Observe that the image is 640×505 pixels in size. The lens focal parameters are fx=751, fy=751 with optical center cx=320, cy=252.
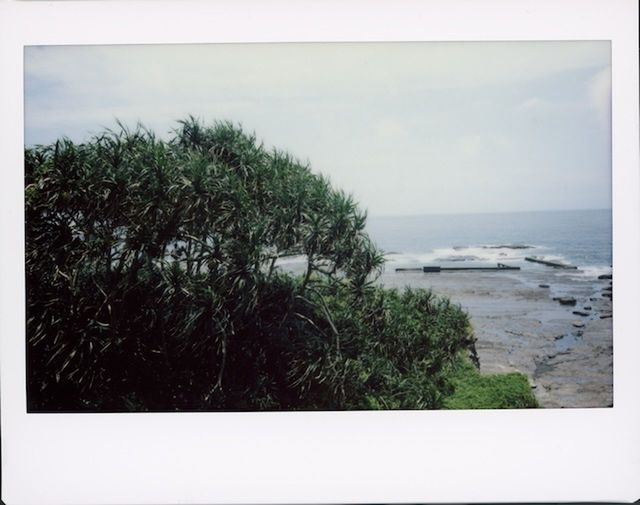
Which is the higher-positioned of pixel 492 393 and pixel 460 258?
pixel 460 258

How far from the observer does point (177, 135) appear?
5.68 m

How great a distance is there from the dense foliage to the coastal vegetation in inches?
0.4

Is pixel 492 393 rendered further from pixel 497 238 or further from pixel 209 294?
pixel 209 294

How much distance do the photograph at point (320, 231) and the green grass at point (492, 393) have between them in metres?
0.02

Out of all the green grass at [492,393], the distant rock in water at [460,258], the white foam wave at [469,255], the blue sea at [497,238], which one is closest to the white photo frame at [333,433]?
the green grass at [492,393]

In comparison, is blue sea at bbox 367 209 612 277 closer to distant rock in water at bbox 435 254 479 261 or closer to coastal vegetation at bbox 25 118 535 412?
distant rock in water at bbox 435 254 479 261

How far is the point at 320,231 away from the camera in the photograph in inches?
226

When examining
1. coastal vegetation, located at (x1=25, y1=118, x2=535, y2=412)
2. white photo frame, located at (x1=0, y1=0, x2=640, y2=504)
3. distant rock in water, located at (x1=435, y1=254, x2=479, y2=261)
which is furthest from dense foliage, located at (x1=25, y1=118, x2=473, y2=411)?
distant rock in water, located at (x1=435, y1=254, x2=479, y2=261)

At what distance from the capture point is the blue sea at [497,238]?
5691 mm

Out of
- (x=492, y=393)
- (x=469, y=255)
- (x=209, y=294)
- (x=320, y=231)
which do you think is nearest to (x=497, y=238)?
(x=469, y=255)

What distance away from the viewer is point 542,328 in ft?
18.8

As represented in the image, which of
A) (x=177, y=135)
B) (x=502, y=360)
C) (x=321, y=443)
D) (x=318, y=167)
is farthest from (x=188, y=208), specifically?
(x=502, y=360)

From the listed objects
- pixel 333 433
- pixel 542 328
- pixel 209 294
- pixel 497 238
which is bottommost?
pixel 333 433

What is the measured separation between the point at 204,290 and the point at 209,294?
0.16ft
